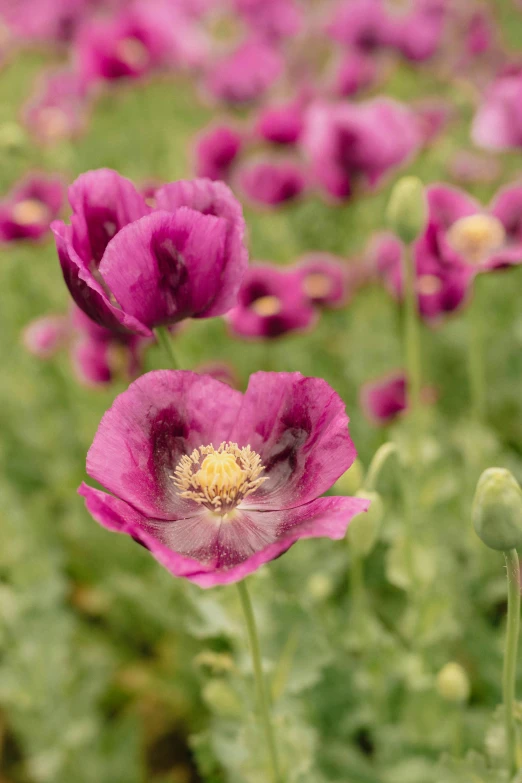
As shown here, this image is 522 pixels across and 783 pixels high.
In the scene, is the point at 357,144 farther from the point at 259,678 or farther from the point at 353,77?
the point at 259,678

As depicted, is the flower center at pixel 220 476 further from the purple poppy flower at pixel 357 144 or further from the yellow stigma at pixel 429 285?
the purple poppy flower at pixel 357 144

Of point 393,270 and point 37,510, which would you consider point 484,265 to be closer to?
point 393,270

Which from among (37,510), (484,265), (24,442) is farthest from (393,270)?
(24,442)

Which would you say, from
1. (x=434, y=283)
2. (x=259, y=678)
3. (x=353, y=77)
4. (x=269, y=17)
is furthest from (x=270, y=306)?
(x=269, y=17)

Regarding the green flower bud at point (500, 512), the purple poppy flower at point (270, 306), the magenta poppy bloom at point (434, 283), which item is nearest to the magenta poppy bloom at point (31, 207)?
the purple poppy flower at point (270, 306)

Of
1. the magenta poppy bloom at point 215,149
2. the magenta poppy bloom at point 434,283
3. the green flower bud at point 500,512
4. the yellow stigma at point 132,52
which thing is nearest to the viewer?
the green flower bud at point 500,512
